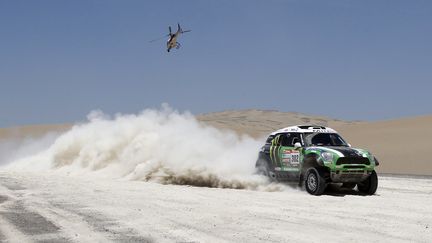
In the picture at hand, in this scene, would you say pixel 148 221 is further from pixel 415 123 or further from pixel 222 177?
pixel 415 123

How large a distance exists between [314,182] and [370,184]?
1.55 metres

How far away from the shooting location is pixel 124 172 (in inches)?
925

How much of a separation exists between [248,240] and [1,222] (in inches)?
182

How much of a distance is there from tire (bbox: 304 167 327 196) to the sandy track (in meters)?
0.24

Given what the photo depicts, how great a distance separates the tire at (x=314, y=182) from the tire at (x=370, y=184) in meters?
1.34

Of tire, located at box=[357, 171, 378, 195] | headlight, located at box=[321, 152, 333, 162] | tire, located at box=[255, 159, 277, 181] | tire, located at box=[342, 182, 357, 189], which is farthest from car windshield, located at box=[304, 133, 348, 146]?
tire, located at box=[255, 159, 277, 181]

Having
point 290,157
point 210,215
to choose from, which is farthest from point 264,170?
point 210,215

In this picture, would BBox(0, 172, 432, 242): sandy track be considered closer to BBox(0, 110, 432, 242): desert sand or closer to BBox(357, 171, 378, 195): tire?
BBox(0, 110, 432, 242): desert sand

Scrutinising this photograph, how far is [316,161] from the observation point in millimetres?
15523

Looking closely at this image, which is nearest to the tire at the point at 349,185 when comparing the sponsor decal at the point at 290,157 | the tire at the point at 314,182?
the tire at the point at 314,182

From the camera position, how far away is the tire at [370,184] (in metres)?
15.7

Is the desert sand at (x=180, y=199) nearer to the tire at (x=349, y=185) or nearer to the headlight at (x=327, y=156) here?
the tire at (x=349, y=185)

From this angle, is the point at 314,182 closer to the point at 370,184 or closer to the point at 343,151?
the point at 343,151

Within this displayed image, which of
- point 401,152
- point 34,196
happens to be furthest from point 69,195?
point 401,152
